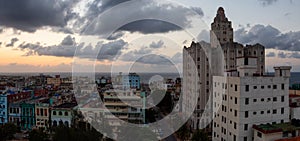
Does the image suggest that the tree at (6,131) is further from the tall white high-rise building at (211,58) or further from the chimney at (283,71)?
the chimney at (283,71)

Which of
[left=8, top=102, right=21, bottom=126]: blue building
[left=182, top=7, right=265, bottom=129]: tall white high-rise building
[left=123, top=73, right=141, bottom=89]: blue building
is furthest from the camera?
[left=123, top=73, right=141, bottom=89]: blue building

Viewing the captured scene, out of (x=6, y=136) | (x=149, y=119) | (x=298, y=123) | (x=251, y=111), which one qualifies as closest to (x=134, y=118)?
(x=149, y=119)

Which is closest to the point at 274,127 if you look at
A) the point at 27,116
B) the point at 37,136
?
the point at 37,136

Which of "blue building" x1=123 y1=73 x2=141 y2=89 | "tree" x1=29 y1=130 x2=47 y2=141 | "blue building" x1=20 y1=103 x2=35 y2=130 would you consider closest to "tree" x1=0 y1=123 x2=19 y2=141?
A: "tree" x1=29 y1=130 x2=47 y2=141

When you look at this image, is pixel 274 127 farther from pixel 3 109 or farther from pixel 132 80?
pixel 132 80

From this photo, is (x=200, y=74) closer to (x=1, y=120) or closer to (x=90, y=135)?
(x=90, y=135)

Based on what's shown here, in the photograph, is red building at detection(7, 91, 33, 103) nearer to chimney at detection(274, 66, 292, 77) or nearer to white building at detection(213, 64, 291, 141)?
white building at detection(213, 64, 291, 141)
